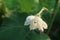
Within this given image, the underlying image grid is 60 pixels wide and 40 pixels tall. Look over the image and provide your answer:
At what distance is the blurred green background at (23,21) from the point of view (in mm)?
1537

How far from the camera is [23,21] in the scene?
1714 millimetres

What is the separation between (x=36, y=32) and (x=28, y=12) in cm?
38

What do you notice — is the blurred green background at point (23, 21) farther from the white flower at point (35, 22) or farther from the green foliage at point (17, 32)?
the white flower at point (35, 22)

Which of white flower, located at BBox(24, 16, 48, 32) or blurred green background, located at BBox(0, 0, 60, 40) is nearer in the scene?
white flower, located at BBox(24, 16, 48, 32)

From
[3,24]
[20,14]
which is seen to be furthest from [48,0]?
[3,24]

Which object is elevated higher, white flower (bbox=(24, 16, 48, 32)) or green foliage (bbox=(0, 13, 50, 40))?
white flower (bbox=(24, 16, 48, 32))

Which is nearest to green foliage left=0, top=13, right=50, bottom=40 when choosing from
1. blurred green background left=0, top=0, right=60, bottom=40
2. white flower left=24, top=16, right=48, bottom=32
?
blurred green background left=0, top=0, right=60, bottom=40

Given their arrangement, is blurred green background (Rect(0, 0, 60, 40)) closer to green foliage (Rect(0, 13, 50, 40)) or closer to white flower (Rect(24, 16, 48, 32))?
green foliage (Rect(0, 13, 50, 40))

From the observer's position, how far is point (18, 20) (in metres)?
1.73

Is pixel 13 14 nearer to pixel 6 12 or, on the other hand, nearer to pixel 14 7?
pixel 6 12

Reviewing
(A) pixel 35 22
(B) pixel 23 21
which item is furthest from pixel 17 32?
(A) pixel 35 22

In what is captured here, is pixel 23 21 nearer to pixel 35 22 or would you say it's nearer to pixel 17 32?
pixel 17 32

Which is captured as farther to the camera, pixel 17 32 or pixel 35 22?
pixel 17 32

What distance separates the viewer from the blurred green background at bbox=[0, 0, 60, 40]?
1.54 m
